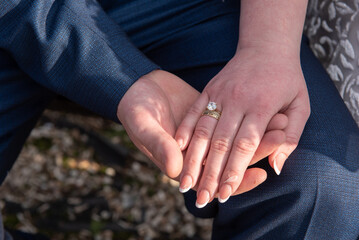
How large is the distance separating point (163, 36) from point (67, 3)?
0.89 ft

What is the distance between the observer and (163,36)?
48.9 inches

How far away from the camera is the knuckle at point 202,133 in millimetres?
984

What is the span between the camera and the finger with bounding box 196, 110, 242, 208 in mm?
938

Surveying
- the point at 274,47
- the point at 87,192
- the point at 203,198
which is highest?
the point at 274,47

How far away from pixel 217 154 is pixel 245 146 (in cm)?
6

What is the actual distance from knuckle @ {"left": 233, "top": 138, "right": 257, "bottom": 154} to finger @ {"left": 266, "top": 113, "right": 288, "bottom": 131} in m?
0.07

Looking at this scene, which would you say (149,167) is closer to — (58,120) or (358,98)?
(58,120)

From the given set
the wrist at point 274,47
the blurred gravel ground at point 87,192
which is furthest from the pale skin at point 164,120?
the blurred gravel ground at point 87,192

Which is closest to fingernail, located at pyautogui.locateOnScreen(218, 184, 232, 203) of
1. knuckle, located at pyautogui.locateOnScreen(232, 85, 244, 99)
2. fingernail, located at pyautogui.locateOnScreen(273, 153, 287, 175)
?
fingernail, located at pyautogui.locateOnScreen(273, 153, 287, 175)

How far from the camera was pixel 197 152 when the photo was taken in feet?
3.18

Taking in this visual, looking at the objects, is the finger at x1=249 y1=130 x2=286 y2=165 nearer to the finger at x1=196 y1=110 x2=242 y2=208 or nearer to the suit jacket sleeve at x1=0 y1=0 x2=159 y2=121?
the finger at x1=196 y1=110 x2=242 y2=208

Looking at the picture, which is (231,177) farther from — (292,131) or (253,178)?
(292,131)

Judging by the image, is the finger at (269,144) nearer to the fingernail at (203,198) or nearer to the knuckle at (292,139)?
the knuckle at (292,139)

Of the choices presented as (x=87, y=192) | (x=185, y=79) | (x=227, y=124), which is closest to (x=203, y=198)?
(x=227, y=124)
